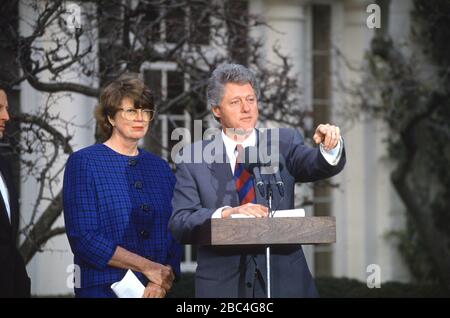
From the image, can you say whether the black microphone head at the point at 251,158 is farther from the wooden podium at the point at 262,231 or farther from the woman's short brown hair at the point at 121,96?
the woman's short brown hair at the point at 121,96

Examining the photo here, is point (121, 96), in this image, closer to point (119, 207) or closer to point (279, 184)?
point (119, 207)

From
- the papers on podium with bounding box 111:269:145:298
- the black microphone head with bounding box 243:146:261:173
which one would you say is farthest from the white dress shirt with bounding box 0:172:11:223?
the black microphone head with bounding box 243:146:261:173

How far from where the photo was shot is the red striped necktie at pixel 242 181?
14.0 feet

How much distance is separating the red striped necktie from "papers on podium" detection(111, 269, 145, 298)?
606 mm

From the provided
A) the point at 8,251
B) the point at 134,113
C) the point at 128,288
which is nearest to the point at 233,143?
the point at 134,113

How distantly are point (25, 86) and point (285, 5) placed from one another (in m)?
3.22

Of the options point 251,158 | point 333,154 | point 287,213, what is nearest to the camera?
point 287,213

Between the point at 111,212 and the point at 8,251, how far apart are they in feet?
1.57

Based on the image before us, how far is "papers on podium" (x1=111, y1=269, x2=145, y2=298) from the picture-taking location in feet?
14.8

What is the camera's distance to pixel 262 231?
390cm

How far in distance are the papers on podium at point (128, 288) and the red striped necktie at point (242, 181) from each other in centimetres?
61

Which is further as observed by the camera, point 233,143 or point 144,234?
point 144,234

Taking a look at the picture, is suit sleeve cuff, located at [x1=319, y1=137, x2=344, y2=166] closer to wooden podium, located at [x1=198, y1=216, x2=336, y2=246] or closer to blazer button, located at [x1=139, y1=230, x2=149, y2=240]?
wooden podium, located at [x1=198, y1=216, x2=336, y2=246]
